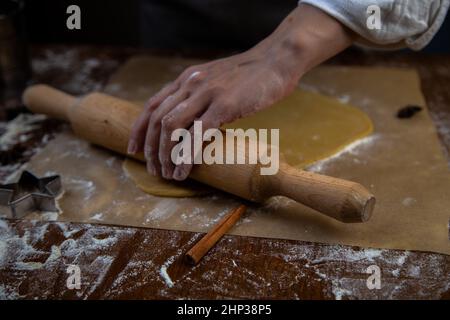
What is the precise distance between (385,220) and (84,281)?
702mm

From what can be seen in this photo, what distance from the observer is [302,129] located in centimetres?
161

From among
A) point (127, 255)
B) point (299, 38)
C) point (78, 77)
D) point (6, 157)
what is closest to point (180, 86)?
point (299, 38)

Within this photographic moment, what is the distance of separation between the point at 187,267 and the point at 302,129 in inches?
26.6

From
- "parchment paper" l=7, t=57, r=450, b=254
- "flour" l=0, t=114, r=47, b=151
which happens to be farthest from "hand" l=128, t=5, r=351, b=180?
"flour" l=0, t=114, r=47, b=151

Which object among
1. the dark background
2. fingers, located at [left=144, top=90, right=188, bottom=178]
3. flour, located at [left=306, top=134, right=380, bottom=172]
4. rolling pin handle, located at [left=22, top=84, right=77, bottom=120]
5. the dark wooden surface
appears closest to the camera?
the dark wooden surface

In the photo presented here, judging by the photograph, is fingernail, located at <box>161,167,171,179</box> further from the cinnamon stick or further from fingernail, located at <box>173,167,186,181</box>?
the cinnamon stick

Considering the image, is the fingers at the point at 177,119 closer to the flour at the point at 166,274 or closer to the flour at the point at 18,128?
the flour at the point at 166,274

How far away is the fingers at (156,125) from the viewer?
131cm

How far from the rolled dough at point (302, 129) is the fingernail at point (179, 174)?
5 cm

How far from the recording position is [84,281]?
1085mm

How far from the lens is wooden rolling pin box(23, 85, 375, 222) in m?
1.13

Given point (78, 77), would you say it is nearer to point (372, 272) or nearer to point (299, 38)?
point (299, 38)

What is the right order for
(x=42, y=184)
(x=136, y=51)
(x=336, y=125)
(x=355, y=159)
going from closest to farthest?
(x=42, y=184) → (x=355, y=159) → (x=336, y=125) → (x=136, y=51)
